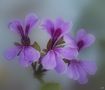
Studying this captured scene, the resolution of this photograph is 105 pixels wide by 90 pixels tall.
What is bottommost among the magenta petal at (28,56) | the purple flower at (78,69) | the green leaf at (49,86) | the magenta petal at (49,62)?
the green leaf at (49,86)

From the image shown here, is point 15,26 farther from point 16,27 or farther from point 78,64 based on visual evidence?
point 78,64

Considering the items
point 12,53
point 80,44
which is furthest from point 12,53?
point 80,44

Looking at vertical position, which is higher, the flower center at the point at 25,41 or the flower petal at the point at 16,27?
the flower petal at the point at 16,27

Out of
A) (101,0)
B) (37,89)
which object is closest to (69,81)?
(37,89)

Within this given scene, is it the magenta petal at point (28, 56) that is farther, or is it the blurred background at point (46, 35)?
the blurred background at point (46, 35)

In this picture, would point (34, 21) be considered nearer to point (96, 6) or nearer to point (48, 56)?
point (48, 56)

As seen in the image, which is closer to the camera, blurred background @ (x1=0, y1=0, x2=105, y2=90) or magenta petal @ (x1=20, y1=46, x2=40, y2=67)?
magenta petal @ (x1=20, y1=46, x2=40, y2=67)
